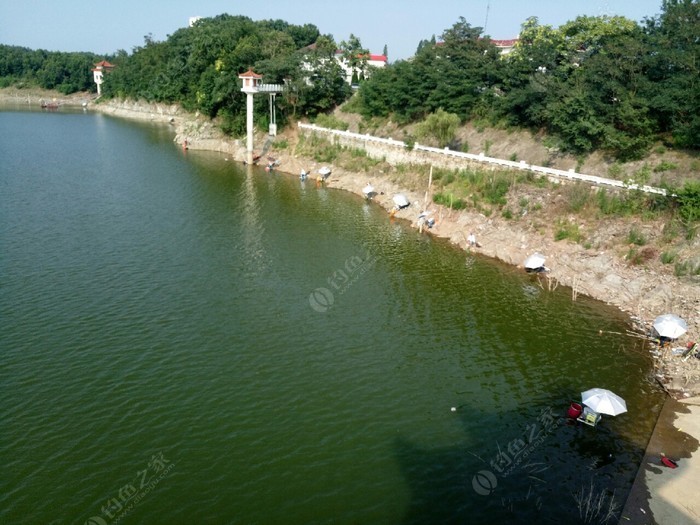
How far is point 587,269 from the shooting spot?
39.4m

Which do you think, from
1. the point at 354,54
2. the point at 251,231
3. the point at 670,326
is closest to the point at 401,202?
the point at 251,231

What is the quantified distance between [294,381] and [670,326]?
72.7ft

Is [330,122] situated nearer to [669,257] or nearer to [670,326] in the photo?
[669,257]

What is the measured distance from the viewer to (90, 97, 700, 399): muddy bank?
29997 mm

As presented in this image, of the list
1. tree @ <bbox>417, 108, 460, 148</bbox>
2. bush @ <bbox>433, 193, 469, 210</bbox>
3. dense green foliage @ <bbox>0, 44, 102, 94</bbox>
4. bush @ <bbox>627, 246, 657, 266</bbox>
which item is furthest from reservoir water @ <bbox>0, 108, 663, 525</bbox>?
dense green foliage @ <bbox>0, 44, 102, 94</bbox>

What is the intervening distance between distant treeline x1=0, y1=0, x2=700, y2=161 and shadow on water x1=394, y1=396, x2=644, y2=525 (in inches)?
1231

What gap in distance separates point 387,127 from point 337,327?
1915 inches

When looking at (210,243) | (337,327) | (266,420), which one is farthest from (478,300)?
(210,243)

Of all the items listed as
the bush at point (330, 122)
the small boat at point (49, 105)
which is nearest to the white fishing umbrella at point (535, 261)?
the bush at point (330, 122)

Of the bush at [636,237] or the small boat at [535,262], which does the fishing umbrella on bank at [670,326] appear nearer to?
the bush at [636,237]

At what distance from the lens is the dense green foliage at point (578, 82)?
4481cm

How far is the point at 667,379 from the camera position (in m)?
28.1

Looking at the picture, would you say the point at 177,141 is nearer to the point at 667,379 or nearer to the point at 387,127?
the point at 387,127

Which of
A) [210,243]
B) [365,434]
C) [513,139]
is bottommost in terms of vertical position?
[365,434]
